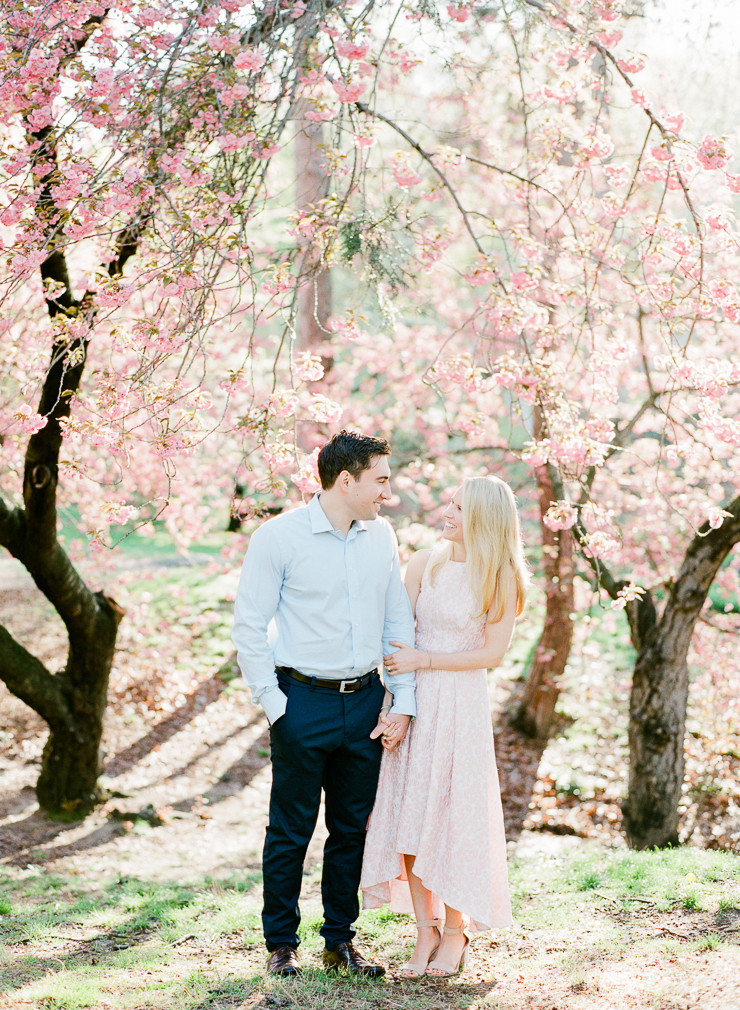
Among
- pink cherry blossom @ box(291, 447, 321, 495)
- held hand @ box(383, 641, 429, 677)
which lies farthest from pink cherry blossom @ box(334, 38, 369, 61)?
held hand @ box(383, 641, 429, 677)

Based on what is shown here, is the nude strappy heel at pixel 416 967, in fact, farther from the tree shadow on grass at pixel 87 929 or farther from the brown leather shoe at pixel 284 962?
the tree shadow on grass at pixel 87 929

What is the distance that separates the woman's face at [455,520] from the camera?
311 cm

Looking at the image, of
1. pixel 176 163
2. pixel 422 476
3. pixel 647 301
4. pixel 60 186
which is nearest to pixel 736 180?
pixel 647 301

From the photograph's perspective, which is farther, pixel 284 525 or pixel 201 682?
pixel 201 682

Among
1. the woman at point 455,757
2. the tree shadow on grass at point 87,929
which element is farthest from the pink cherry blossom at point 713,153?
the tree shadow on grass at point 87,929

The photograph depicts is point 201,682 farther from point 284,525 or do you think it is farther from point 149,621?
point 284,525

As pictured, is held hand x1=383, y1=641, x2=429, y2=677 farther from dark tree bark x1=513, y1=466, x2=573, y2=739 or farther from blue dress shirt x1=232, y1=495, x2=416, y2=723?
dark tree bark x1=513, y1=466, x2=573, y2=739

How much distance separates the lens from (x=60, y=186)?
3324 mm

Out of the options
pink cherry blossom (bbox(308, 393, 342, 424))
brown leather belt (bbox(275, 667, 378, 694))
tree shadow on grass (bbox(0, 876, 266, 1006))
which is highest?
pink cherry blossom (bbox(308, 393, 342, 424))

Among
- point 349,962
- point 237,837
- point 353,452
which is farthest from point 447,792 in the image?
point 237,837

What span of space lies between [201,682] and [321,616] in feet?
22.9

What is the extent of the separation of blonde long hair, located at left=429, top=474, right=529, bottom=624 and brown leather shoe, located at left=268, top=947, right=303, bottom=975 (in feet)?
4.55

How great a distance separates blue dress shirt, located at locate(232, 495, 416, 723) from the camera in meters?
2.96

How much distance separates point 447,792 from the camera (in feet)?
10.2
